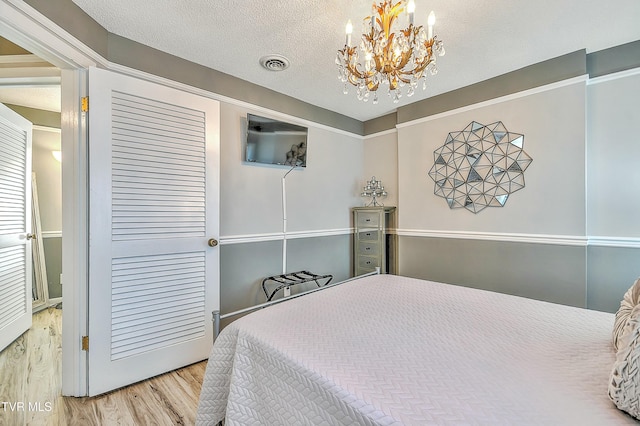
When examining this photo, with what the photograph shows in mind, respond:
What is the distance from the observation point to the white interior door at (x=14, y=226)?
2.33 m

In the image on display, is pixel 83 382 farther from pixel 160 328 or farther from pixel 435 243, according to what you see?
pixel 435 243

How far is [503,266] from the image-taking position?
259 centimetres

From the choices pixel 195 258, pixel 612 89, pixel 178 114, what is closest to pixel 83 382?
pixel 195 258

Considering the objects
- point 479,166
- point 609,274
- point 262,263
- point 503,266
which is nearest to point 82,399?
point 262,263

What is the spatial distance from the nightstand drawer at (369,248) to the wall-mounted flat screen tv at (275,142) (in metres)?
1.22

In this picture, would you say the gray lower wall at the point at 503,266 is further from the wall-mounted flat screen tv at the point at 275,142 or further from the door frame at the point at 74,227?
the door frame at the point at 74,227

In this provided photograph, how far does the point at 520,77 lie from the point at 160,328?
3.58m

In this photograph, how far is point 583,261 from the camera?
2.21 metres

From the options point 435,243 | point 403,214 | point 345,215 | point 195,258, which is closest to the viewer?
point 195,258

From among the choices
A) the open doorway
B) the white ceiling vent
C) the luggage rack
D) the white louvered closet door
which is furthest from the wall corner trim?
the open doorway

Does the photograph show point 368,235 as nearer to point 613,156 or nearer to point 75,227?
point 613,156

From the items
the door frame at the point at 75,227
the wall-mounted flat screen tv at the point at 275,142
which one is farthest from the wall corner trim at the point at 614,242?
the door frame at the point at 75,227

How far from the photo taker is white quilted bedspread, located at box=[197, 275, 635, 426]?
2.57 ft

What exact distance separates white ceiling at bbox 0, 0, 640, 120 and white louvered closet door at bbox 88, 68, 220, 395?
369mm
